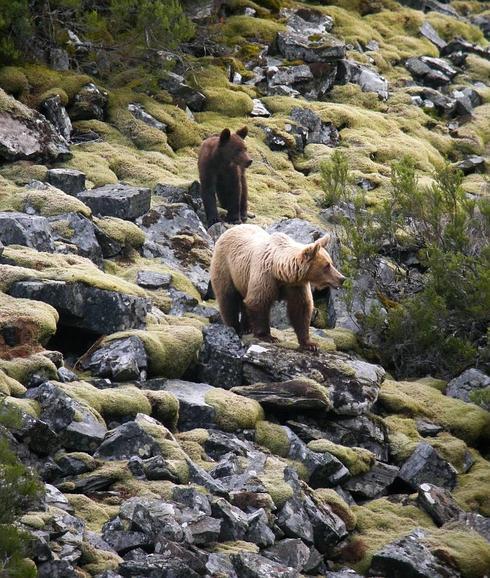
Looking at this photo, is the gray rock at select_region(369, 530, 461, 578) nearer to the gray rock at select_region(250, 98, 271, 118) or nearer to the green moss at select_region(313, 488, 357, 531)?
the green moss at select_region(313, 488, 357, 531)

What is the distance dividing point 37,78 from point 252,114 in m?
5.79

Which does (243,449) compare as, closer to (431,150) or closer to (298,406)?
(298,406)

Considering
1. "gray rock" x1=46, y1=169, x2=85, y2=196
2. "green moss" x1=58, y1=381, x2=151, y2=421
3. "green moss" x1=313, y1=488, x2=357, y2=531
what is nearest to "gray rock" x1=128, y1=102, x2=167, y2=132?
"gray rock" x1=46, y1=169, x2=85, y2=196

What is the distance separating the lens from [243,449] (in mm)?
12117

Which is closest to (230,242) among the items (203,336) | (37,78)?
(203,336)

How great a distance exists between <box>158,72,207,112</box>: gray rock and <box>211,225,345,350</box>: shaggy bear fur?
33.1 ft

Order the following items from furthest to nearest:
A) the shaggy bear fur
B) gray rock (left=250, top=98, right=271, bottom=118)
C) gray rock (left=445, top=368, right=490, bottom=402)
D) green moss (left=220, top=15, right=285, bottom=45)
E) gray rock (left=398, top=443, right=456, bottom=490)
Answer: green moss (left=220, top=15, right=285, bottom=45) → gray rock (left=250, top=98, right=271, bottom=118) → gray rock (left=445, top=368, right=490, bottom=402) → the shaggy bear fur → gray rock (left=398, top=443, right=456, bottom=490)

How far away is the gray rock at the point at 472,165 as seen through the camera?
26766mm

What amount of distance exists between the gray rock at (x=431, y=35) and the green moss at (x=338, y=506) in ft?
84.5

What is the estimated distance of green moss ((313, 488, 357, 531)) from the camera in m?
12.0

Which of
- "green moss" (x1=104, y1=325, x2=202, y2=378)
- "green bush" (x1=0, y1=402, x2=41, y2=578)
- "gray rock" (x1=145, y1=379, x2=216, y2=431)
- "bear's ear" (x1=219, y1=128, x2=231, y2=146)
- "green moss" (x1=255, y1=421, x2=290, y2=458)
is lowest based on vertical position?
"green moss" (x1=255, y1=421, x2=290, y2=458)

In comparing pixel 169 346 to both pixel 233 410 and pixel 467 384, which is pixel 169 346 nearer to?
pixel 233 410

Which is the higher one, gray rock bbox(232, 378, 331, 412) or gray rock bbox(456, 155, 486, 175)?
gray rock bbox(232, 378, 331, 412)

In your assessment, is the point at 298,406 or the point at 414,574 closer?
the point at 414,574
